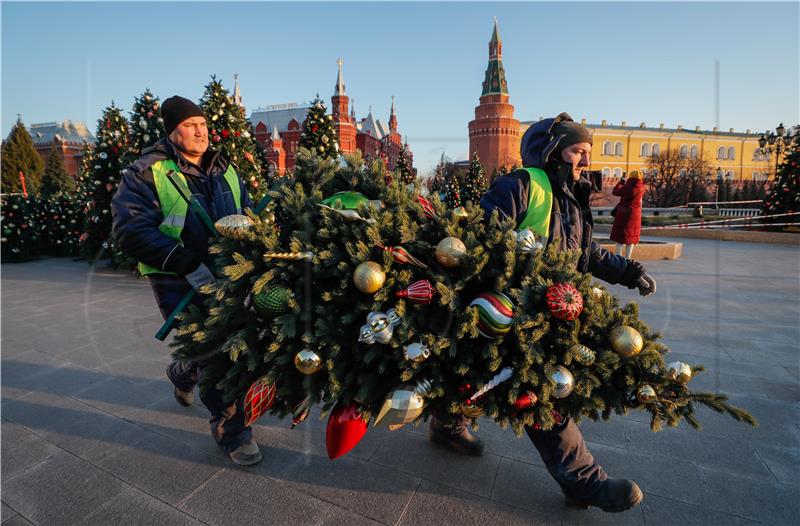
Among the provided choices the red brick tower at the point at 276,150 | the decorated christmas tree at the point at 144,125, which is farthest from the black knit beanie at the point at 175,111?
the red brick tower at the point at 276,150

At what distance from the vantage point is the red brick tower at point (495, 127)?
65188 millimetres

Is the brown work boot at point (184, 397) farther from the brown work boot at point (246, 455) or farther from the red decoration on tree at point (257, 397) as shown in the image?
the red decoration on tree at point (257, 397)

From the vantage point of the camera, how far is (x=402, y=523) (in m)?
2.14

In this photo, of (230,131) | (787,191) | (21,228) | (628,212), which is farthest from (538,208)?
(787,191)

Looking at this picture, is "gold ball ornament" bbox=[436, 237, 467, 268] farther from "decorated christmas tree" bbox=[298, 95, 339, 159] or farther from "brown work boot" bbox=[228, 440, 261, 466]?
"decorated christmas tree" bbox=[298, 95, 339, 159]

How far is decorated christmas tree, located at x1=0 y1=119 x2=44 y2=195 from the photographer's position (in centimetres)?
3406

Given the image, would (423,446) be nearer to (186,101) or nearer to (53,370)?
(186,101)

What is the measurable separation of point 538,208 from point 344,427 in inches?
65.1

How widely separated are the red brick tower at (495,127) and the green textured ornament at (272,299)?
6463 cm

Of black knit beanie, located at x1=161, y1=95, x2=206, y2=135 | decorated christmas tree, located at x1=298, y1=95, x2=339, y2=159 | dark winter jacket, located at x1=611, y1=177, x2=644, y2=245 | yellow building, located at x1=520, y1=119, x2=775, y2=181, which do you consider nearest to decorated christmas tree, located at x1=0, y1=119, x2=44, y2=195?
decorated christmas tree, located at x1=298, y1=95, x2=339, y2=159

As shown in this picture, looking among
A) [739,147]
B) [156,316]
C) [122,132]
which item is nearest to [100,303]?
[156,316]

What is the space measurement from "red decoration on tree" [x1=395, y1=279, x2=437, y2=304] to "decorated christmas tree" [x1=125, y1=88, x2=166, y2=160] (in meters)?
8.58

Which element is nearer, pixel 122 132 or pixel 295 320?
pixel 295 320

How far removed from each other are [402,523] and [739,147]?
97.4 meters
